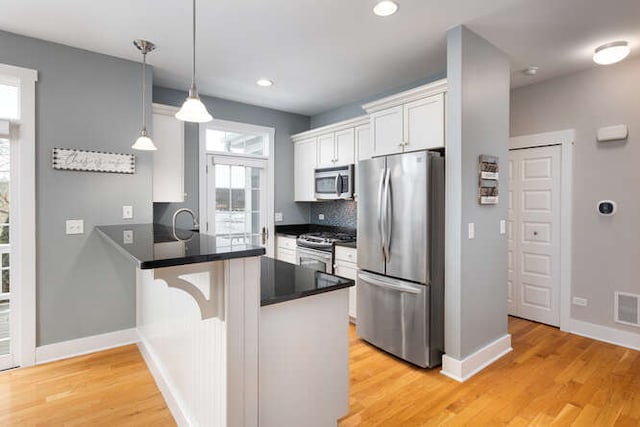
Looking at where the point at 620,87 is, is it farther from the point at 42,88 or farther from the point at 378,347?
the point at 42,88

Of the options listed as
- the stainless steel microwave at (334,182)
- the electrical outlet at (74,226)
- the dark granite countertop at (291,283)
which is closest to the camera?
Answer: the dark granite countertop at (291,283)

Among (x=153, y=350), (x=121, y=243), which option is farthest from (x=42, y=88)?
(x=153, y=350)

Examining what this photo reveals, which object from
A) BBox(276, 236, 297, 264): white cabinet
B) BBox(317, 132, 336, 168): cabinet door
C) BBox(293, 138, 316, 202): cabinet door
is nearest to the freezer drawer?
BBox(276, 236, 297, 264): white cabinet

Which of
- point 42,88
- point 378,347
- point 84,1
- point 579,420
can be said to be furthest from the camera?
point 378,347

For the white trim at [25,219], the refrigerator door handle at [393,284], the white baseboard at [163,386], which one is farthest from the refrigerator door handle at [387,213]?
the white trim at [25,219]

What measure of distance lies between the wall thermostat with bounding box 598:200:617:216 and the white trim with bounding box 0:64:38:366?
5091 mm

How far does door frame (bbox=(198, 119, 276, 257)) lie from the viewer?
4121mm

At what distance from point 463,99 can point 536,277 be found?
7.90 ft

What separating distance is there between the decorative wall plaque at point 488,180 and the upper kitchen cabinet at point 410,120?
0.38 m

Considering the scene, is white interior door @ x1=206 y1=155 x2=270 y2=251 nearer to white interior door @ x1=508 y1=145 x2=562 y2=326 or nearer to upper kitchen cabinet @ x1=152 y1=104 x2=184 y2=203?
upper kitchen cabinet @ x1=152 y1=104 x2=184 y2=203

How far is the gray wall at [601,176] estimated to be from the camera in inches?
122

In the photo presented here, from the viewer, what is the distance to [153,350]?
264 centimetres

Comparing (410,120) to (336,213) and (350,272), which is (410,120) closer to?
(350,272)

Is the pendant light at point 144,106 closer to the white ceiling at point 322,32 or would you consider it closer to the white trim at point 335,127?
the white ceiling at point 322,32
